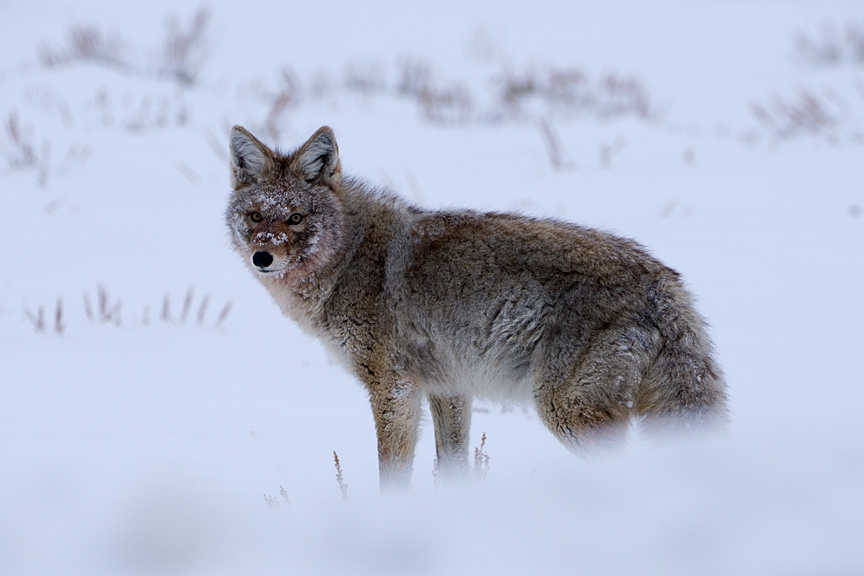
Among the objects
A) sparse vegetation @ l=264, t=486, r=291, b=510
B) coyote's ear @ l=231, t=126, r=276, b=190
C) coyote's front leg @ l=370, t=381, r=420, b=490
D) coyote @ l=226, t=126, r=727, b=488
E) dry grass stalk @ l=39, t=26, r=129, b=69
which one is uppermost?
dry grass stalk @ l=39, t=26, r=129, b=69

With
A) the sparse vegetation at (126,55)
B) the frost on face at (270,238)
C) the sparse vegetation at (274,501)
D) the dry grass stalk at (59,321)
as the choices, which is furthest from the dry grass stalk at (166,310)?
the sparse vegetation at (126,55)

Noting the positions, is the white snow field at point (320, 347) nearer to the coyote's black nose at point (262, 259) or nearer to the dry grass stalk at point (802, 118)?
the dry grass stalk at point (802, 118)

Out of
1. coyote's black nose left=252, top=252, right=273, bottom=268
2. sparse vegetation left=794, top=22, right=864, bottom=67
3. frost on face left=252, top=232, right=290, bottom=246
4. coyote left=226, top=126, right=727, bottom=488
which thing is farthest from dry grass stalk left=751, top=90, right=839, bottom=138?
coyote's black nose left=252, top=252, right=273, bottom=268

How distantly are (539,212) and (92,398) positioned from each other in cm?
623

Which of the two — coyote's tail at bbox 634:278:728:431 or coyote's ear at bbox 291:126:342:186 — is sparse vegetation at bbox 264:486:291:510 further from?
coyote's ear at bbox 291:126:342:186

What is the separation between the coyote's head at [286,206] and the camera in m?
4.59

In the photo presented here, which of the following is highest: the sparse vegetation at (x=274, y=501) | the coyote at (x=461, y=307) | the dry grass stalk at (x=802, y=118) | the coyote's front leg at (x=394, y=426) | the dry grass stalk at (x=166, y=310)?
the dry grass stalk at (x=802, y=118)

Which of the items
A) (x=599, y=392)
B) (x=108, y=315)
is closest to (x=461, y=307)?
(x=599, y=392)

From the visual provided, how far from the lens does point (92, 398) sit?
18.8 feet

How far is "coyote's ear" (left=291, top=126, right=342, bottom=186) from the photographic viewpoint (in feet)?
16.2

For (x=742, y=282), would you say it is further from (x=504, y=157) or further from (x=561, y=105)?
(x=561, y=105)

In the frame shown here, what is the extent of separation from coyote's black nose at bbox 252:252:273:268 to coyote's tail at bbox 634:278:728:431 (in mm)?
2074

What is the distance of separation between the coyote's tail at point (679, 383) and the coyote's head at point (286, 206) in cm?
195

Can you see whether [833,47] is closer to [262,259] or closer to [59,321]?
[59,321]
